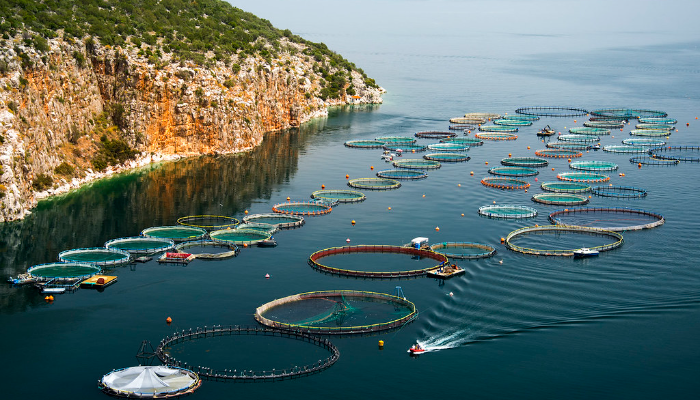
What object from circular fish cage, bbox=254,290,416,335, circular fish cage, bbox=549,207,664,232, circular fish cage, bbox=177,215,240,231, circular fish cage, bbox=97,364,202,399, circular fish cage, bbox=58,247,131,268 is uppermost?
circular fish cage, bbox=549,207,664,232

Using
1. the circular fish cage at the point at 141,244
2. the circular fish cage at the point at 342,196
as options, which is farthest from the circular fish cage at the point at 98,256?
the circular fish cage at the point at 342,196

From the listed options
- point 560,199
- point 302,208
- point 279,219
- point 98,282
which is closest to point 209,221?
point 279,219

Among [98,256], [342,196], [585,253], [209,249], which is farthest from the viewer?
[342,196]

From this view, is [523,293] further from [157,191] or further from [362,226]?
[157,191]

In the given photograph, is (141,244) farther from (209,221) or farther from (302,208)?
(302,208)

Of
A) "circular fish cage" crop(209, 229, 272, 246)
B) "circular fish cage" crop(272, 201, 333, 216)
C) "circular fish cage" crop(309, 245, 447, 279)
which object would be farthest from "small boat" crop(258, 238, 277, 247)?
"circular fish cage" crop(272, 201, 333, 216)

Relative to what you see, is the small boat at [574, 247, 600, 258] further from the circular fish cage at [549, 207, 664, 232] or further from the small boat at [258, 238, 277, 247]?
the small boat at [258, 238, 277, 247]
